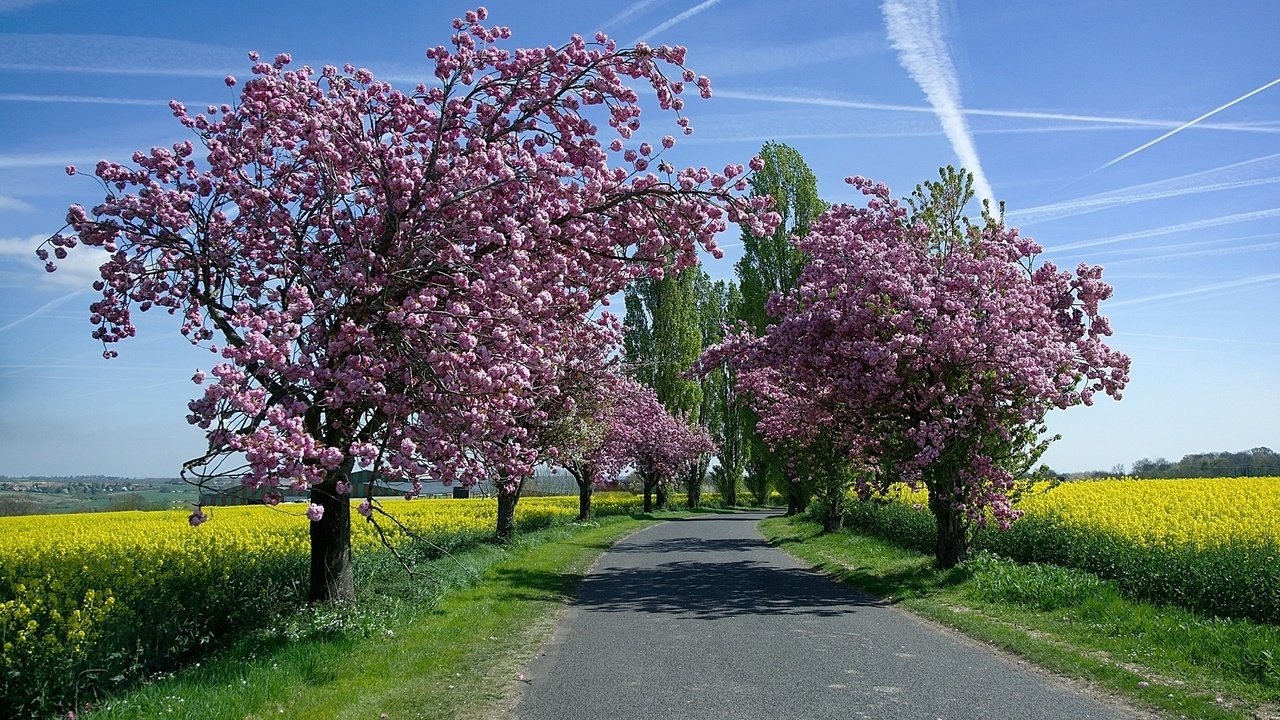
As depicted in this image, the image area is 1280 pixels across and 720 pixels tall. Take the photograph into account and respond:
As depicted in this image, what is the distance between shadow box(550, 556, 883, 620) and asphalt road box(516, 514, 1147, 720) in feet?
0.20

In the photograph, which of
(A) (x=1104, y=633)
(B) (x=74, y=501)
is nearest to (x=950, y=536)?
(A) (x=1104, y=633)

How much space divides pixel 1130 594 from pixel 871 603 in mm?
4015

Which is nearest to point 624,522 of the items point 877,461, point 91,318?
point 877,461

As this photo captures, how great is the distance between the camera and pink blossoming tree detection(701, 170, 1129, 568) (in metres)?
16.2

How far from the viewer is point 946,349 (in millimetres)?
16281

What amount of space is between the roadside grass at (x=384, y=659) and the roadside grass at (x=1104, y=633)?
6139 millimetres

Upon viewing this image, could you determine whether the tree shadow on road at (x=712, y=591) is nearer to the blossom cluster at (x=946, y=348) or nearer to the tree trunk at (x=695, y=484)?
the blossom cluster at (x=946, y=348)

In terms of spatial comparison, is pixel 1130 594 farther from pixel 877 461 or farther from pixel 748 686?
pixel 748 686

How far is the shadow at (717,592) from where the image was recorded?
13.9 meters

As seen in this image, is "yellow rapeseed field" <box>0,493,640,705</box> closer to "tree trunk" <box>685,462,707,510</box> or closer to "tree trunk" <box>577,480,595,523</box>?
"tree trunk" <box>577,480,595,523</box>

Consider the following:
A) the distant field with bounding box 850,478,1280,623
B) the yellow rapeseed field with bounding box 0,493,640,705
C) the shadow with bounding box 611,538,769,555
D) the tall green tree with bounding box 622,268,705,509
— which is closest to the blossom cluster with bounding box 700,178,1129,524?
the distant field with bounding box 850,478,1280,623

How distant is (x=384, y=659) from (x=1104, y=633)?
29.6ft

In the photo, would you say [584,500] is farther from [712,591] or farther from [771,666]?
[771,666]

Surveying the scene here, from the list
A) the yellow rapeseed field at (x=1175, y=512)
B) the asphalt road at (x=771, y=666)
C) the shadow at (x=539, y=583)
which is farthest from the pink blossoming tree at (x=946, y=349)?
the shadow at (x=539, y=583)
